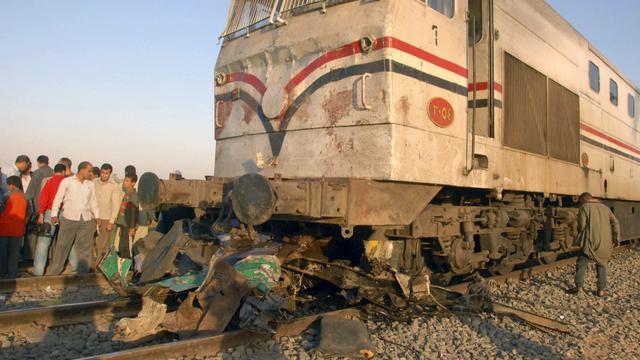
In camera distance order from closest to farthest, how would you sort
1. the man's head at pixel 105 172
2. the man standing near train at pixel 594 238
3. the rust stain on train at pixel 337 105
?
1. the rust stain on train at pixel 337 105
2. the man standing near train at pixel 594 238
3. the man's head at pixel 105 172

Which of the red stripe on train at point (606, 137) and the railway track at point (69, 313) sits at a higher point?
the red stripe on train at point (606, 137)

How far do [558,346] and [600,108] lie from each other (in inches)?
262

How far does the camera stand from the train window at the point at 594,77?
30.2ft

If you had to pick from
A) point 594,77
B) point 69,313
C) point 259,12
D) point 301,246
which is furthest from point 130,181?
point 594,77

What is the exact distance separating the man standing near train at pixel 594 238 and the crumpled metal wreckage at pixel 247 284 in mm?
2549

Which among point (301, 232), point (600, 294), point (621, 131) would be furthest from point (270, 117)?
point (621, 131)

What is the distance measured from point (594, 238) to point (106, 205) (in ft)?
24.6

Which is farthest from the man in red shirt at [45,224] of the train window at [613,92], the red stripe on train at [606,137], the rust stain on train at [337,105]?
the train window at [613,92]

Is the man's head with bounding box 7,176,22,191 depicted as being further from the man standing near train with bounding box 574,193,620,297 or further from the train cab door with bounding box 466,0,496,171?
the man standing near train with bounding box 574,193,620,297

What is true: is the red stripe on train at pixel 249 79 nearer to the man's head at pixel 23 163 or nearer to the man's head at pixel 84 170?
the man's head at pixel 84 170

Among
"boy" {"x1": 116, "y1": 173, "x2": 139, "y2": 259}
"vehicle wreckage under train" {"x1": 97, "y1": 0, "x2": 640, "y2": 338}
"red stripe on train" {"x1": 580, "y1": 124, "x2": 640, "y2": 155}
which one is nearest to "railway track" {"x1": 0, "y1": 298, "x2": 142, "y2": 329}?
"vehicle wreckage under train" {"x1": 97, "y1": 0, "x2": 640, "y2": 338}

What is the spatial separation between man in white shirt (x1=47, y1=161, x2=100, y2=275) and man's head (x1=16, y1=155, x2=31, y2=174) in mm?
1930

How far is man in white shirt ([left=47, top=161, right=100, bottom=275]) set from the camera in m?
7.45

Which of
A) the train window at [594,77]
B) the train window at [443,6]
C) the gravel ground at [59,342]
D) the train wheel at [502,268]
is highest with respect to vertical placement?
the train window at [594,77]
